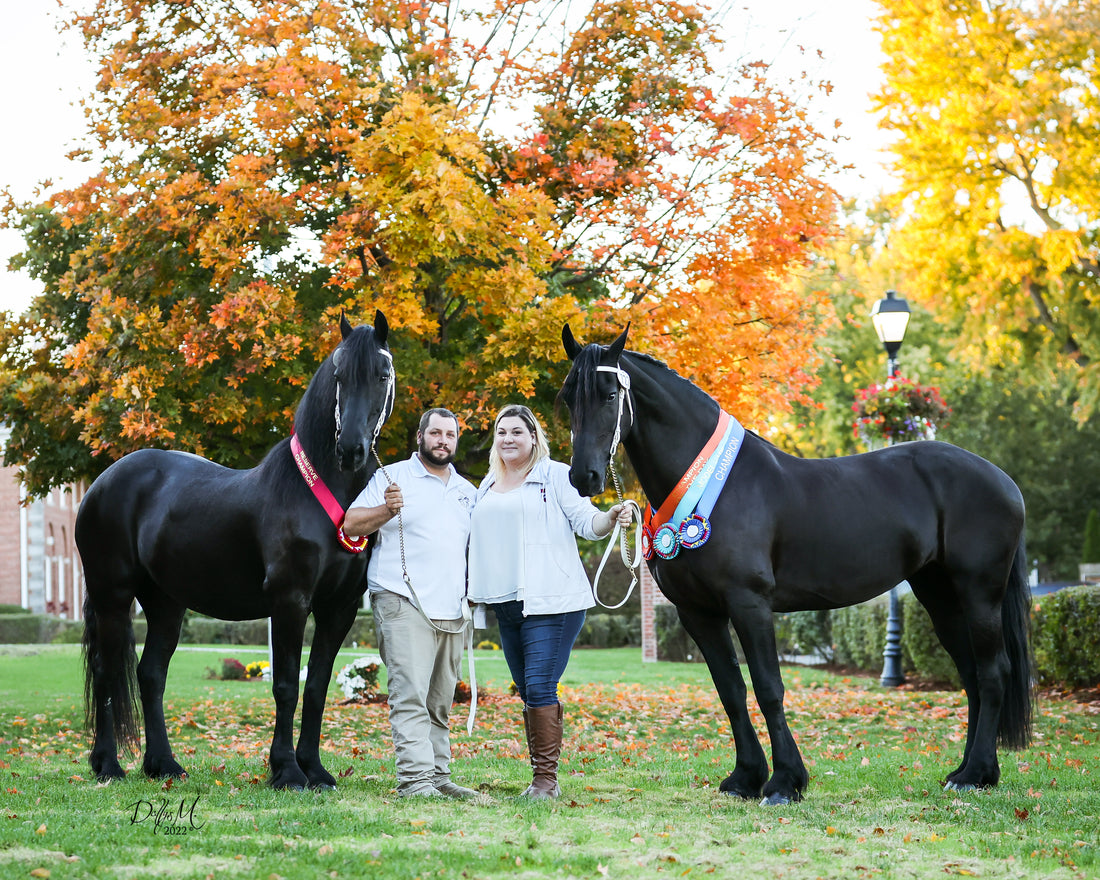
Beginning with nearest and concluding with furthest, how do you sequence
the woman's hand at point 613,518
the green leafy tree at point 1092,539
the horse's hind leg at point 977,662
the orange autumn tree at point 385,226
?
the woman's hand at point 613,518, the horse's hind leg at point 977,662, the orange autumn tree at point 385,226, the green leafy tree at point 1092,539

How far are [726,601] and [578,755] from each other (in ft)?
9.06

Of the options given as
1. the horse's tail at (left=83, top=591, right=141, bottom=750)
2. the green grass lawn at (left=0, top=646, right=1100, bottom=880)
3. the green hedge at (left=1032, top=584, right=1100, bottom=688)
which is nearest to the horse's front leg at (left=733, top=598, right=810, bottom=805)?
the green grass lawn at (left=0, top=646, right=1100, bottom=880)

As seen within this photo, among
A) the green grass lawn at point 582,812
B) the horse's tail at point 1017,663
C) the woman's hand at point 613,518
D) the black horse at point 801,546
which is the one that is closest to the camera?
the green grass lawn at point 582,812

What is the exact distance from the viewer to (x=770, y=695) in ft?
18.0

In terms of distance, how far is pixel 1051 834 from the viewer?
4.77 meters

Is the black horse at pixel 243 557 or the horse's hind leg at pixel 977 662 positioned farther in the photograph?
the horse's hind leg at pixel 977 662

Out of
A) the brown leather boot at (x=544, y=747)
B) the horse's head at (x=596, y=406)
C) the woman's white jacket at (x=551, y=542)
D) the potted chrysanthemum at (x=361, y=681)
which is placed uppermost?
the horse's head at (x=596, y=406)

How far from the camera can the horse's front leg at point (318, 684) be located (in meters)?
5.94

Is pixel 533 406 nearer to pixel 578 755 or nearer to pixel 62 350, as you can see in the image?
pixel 578 755

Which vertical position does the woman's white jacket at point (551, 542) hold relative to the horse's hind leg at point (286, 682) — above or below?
above

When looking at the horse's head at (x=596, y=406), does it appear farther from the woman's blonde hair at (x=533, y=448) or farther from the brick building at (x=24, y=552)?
the brick building at (x=24, y=552)

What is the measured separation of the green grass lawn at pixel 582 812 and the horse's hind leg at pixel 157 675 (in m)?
0.20

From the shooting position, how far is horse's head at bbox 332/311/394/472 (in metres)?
5.39

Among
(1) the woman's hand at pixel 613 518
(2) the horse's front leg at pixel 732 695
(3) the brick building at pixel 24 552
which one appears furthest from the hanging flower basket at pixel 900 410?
(3) the brick building at pixel 24 552
